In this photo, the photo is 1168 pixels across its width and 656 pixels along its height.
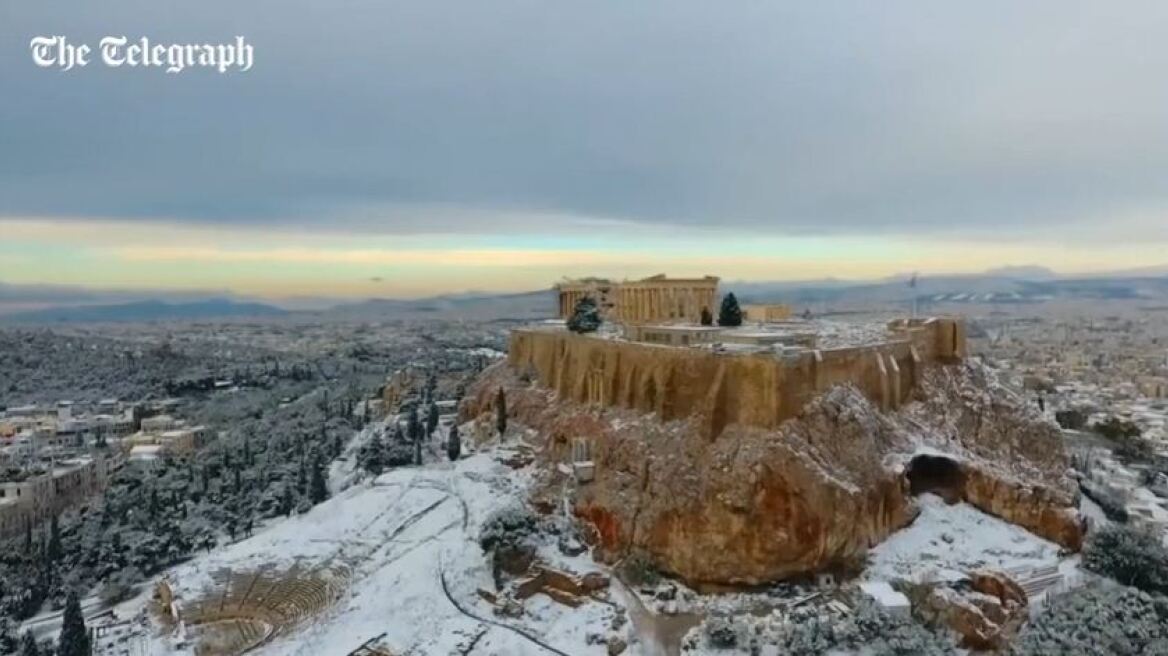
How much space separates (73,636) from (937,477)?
33558 mm

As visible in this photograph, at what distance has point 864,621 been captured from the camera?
27312 mm

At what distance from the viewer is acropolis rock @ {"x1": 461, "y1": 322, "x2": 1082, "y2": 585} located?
1212 inches

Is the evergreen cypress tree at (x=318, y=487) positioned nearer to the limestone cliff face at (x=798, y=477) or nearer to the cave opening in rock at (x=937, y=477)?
the limestone cliff face at (x=798, y=477)

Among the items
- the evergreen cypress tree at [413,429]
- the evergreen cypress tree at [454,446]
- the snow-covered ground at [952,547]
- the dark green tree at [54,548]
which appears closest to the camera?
the snow-covered ground at [952,547]

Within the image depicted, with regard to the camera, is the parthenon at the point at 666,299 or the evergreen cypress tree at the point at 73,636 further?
the parthenon at the point at 666,299

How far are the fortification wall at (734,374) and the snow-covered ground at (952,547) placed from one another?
5520 millimetres

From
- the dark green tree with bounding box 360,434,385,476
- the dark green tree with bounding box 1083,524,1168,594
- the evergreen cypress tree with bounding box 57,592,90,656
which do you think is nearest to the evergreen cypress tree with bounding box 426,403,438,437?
the dark green tree with bounding box 360,434,385,476

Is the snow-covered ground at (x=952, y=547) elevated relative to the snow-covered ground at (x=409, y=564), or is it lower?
elevated

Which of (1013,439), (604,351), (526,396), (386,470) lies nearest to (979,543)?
(1013,439)

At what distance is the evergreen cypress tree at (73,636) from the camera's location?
95.1 feet

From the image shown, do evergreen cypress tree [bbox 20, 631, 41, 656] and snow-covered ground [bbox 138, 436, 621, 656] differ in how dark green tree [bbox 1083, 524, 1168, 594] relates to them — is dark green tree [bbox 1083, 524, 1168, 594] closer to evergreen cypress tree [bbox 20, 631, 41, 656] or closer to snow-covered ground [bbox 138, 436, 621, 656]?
snow-covered ground [bbox 138, 436, 621, 656]

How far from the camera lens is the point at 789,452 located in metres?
31.4

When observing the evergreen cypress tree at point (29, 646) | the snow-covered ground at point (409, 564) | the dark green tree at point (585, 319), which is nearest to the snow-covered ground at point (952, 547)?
the snow-covered ground at point (409, 564)

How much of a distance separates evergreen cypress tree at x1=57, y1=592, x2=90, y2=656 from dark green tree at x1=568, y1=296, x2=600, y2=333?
2695cm
